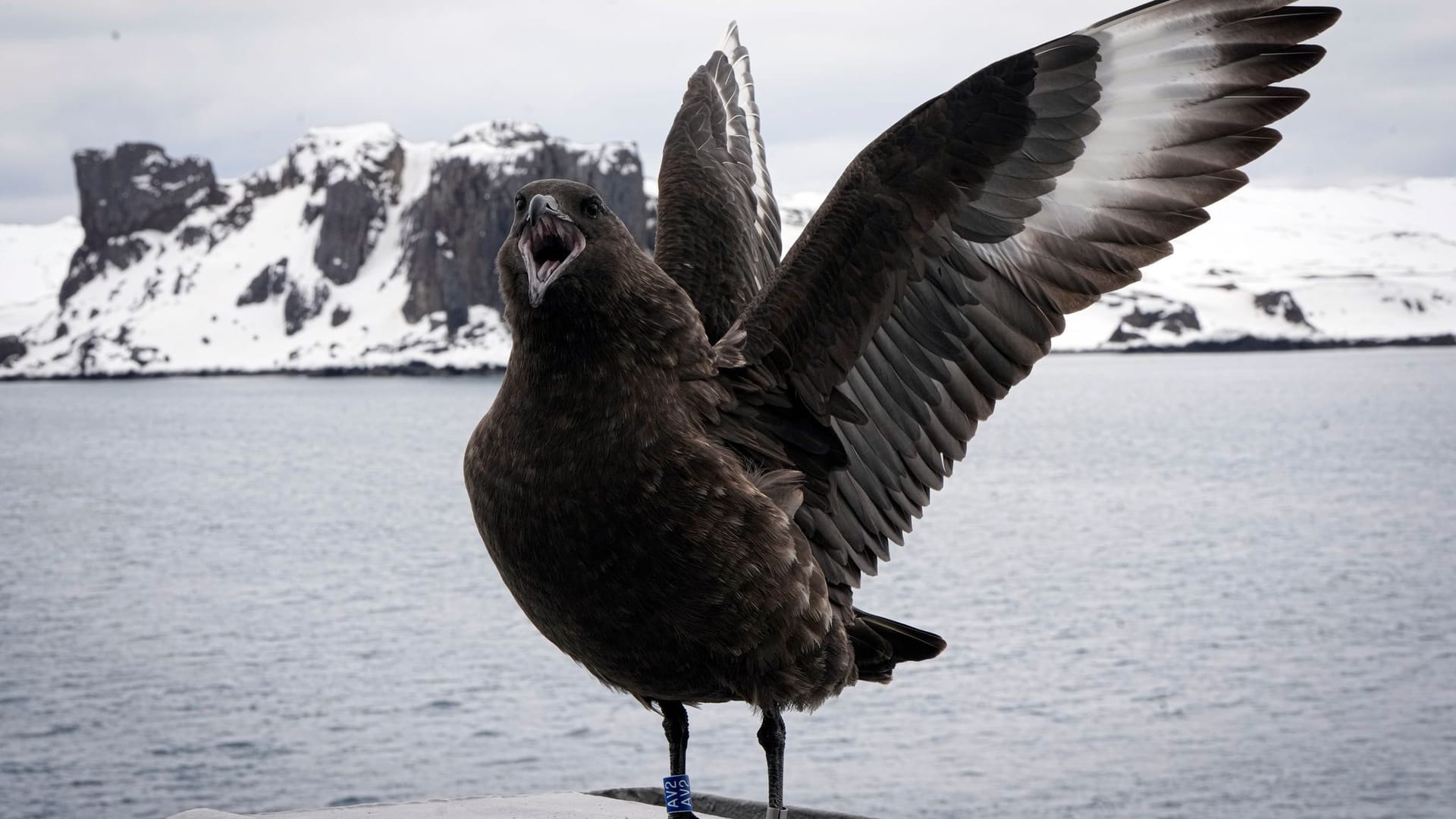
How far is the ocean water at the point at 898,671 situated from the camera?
24672 millimetres

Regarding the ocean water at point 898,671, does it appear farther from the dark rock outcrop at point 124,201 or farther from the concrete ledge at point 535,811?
the dark rock outcrop at point 124,201

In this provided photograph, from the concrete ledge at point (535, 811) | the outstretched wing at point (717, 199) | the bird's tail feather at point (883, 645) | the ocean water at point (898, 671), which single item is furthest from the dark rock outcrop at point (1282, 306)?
the bird's tail feather at point (883, 645)

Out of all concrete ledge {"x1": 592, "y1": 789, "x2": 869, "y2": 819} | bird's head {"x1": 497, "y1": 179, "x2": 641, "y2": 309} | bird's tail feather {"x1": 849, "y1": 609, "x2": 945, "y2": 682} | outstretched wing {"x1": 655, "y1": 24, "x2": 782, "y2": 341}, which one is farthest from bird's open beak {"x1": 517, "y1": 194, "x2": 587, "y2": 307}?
concrete ledge {"x1": 592, "y1": 789, "x2": 869, "y2": 819}

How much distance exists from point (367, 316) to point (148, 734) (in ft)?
499

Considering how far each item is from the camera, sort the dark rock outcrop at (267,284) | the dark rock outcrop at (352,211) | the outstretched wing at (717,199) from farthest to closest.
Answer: the dark rock outcrop at (267,284) < the dark rock outcrop at (352,211) < the outstretched wing at (717,199)

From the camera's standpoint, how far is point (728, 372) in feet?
14.5

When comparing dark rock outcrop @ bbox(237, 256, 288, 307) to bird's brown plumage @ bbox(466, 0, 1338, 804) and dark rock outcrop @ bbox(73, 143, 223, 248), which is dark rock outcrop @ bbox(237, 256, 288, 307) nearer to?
dark rock outcrop @ bbox(73, 143, 223, 248)

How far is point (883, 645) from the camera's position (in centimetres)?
492

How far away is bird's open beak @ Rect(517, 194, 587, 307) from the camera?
13.0 feet

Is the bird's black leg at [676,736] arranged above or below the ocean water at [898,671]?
above

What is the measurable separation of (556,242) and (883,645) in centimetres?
193

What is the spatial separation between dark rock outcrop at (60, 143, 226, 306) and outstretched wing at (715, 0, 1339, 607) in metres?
203

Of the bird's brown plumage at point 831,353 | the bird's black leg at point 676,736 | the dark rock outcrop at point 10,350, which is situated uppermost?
the bird's brown plumage at point 831,353

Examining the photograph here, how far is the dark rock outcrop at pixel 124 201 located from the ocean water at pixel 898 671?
130263mm
